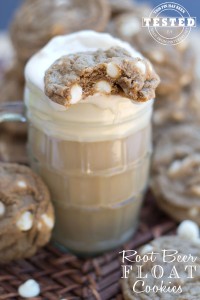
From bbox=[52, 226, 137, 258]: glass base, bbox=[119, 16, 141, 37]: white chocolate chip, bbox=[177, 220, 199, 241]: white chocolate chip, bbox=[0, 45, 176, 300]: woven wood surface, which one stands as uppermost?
bbox=[119, 16, 141, 37]: white chocolate chip

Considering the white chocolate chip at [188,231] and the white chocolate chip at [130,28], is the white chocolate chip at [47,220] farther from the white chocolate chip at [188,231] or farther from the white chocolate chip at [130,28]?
the white chocolate chip at [130,28]

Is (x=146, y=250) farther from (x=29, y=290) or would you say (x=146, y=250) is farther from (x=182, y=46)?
(x=182, y=46)

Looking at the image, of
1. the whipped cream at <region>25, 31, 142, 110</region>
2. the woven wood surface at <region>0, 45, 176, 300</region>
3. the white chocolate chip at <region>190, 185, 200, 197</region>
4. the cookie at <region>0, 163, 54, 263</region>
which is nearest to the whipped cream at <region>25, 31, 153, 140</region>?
the whipped cream at <region>25, 31, 142, 110</region>

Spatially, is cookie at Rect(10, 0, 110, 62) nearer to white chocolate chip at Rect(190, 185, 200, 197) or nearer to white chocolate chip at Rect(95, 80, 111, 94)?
white chocolate chip at Rect(95, 80, 111, 94)

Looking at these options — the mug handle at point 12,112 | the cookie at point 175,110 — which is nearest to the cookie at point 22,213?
the mug handle at point 12,112

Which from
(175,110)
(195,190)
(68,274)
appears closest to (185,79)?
(175,110)
